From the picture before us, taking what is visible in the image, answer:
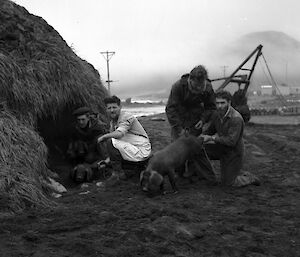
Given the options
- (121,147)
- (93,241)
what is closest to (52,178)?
(121,147)

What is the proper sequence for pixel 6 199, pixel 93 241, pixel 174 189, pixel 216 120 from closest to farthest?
pixel 93 241 → pixel 6 199 → pixel 174 189 → pixel 216 120

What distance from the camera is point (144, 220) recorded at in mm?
3918

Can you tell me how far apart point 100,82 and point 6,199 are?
3998 mm

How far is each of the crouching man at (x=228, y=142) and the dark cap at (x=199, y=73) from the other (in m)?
0.28

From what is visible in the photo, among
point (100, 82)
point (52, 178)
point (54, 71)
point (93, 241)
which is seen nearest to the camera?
point (93, 241)

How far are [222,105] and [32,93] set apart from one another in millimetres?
2551

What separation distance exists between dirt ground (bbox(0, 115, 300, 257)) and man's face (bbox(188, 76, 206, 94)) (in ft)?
3.89

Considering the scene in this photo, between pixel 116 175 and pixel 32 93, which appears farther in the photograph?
pixel 32 93

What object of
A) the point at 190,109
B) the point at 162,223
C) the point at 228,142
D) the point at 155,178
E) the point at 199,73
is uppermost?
the point at 199,73

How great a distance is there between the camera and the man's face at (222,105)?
5.17 m

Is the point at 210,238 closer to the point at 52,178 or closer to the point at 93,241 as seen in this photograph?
the point at 93,241

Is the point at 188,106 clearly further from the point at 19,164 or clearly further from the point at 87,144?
the point at 19,164

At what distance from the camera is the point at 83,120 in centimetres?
598

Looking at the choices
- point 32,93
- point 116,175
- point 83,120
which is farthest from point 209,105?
point 32,93
